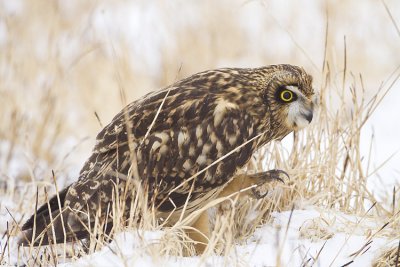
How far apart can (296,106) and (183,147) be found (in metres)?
0.53

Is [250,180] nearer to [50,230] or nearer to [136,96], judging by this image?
[50,230]

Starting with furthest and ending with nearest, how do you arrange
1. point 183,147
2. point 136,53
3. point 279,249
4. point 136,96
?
point 136,53 → point 136,96 → point 183,147 → point 279,249

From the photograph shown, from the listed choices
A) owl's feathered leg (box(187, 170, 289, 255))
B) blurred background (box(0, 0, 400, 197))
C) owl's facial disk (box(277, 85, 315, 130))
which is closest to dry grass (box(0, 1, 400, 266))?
blurred background (box(0, 0, 400, 197))

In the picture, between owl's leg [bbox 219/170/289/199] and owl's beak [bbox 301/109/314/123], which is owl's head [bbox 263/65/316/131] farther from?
owl's leg [bbox 219/170/289/199]

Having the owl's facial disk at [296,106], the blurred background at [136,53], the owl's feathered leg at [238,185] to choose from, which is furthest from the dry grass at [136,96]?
the owl's facial disk at [296,106]

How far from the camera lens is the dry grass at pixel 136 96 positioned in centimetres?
362

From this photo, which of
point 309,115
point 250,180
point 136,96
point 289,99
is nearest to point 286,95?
point 289,99

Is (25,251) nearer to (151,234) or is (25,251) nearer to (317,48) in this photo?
(151,234)

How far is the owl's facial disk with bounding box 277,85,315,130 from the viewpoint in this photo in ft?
11.0

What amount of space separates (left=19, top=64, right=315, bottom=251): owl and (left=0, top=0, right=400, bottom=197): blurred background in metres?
2.23

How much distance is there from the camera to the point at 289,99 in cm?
336

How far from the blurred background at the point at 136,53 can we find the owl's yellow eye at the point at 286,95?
2317mm

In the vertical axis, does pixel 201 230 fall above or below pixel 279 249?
below

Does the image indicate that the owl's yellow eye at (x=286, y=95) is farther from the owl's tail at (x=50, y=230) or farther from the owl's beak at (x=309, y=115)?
the owl's tail at (x=50, y=230)
